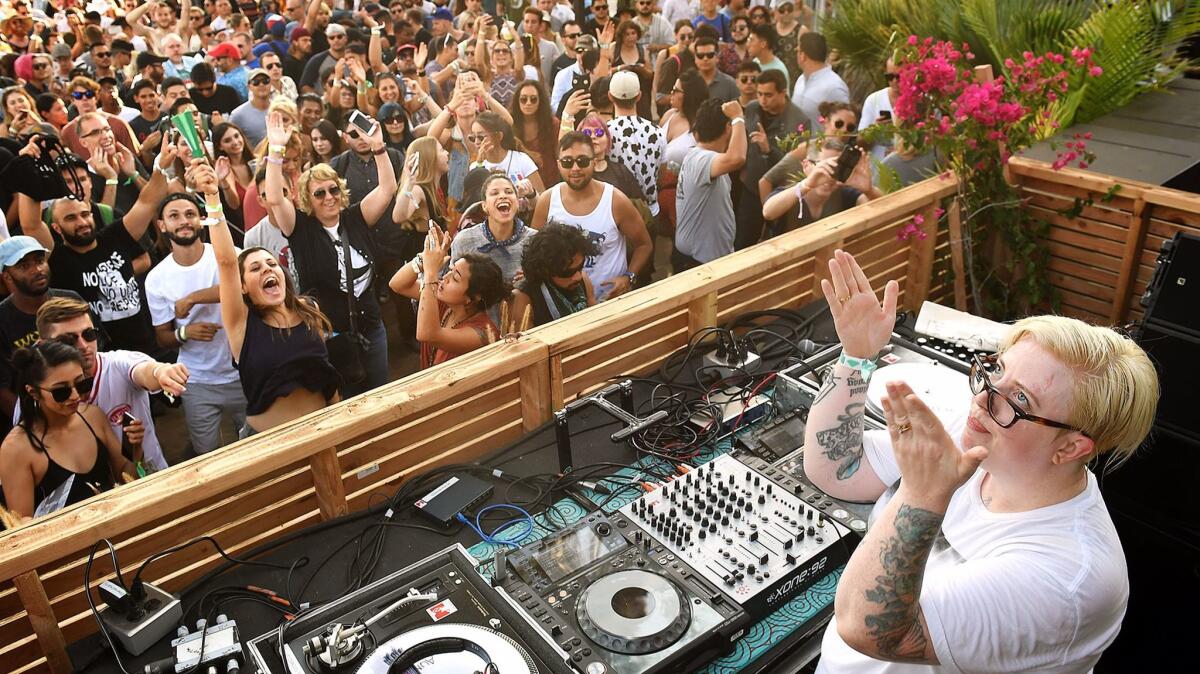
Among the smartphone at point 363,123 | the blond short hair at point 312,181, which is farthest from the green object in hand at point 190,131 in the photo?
the smartphone at point 363,123

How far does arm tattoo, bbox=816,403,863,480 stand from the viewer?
1953mm

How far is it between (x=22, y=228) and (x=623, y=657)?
8.26ft

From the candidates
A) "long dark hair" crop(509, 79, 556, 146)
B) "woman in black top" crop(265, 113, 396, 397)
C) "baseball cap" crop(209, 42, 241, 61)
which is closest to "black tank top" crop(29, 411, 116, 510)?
"woman in black top" crop(265, 113, 396, 397)

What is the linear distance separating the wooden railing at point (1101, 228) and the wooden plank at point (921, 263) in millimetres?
416

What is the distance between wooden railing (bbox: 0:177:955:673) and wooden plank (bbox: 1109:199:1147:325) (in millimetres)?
1072

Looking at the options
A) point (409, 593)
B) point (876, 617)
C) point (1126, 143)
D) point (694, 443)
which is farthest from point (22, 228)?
point (1126, 143)

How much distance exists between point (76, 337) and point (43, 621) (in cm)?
126

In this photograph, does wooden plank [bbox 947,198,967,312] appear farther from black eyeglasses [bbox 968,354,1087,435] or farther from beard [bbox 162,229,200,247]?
beard [bbox 162,229,200,247]

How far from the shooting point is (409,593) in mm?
1776

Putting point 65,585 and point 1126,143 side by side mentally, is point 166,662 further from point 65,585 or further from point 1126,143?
point 1126,143

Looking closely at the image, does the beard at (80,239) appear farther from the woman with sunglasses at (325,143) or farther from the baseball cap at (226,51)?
the baseball cap at (226,51)

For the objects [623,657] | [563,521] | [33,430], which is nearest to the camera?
[623,657]

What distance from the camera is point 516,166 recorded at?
12.9 ft

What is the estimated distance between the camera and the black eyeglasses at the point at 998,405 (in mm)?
1396
